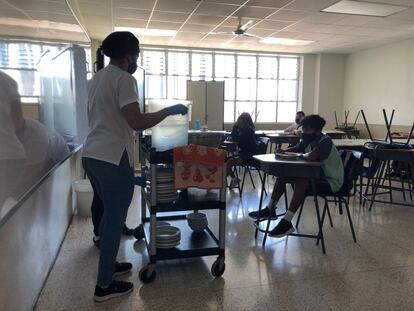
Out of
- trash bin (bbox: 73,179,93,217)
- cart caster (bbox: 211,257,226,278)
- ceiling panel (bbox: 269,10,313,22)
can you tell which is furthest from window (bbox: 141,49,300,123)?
cart caster (bbox: 211,257,226,278)

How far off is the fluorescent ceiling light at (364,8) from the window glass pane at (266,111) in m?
4.08

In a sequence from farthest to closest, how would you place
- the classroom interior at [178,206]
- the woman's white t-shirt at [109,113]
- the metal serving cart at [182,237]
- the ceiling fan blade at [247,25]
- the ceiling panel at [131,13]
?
the ceiling fan blade at [247,25], the ceiling panel at [131,13], the metal serving cart at [182,237], the woman's white t-shirt at [109,113], the classroom interior at [178,206]

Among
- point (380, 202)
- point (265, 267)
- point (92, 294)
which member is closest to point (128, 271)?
point (92, 294)

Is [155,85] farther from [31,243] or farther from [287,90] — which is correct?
[31,243]

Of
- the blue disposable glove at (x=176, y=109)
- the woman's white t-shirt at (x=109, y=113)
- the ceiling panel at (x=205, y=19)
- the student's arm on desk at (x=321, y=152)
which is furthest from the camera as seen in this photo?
the ceiling panel at (x=205, y=19)

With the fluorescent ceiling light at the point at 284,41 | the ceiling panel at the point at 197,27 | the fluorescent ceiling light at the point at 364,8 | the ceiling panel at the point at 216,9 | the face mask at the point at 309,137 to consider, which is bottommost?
the face mask at the point at 309,137

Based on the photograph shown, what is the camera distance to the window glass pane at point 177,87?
8.45 m

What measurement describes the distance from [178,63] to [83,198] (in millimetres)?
5669

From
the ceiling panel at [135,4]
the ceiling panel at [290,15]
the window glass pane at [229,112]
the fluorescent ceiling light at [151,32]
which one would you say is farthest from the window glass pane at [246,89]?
the ceiling panel at [135,4]

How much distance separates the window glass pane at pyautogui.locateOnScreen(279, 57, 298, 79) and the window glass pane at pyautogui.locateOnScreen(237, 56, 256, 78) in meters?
0.77

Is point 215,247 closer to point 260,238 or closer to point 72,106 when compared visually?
point 260,238

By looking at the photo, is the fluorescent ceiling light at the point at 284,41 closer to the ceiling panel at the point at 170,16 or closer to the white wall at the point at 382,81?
the white wall at the point at 382,81

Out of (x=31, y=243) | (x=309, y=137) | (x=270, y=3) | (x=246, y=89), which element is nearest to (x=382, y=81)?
(x=246, y=89)

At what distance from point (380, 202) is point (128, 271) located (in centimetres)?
325
